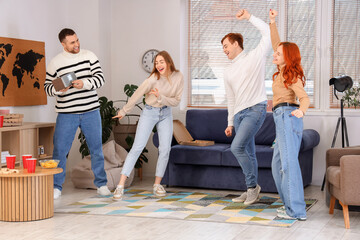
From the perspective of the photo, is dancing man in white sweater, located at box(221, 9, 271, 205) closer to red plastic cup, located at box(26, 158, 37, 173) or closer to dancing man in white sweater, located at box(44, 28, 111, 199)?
dancing man in white sweater, located at box(44, 28, 111, 199)

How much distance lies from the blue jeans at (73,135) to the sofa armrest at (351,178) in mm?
2429

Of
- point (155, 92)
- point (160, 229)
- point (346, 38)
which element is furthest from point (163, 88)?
point (346, 38)

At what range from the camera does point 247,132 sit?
15.6 ft

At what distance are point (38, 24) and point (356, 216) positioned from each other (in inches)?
155

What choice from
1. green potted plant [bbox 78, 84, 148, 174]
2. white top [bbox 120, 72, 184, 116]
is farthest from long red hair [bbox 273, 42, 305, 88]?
green potted plant [bbox 78, 84, 148, 174]

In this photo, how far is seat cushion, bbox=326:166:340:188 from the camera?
13.7 ft

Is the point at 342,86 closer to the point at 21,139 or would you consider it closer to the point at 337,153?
the point at 337,153

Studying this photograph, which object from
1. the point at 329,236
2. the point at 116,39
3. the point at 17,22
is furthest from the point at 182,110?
the point at 329,236

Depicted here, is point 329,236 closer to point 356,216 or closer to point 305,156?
→ point 356,216

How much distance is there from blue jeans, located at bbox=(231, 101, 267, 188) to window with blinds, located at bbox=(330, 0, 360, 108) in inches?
70.5

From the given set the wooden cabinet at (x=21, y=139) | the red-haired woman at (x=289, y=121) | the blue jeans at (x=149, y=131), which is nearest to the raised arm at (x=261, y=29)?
the red-haired woman at (x=289, y=121)

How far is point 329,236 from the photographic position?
386 cm

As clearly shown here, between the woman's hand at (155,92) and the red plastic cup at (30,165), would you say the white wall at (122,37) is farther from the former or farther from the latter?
the red plastic cup at (30,165)

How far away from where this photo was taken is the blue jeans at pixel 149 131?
528cm
